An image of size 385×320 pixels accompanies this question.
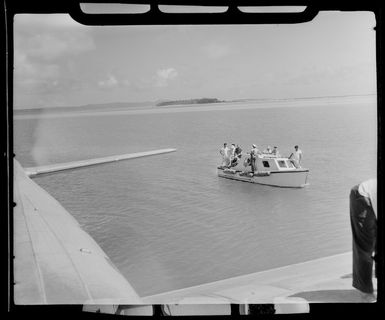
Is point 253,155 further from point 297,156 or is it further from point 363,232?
point 363,232

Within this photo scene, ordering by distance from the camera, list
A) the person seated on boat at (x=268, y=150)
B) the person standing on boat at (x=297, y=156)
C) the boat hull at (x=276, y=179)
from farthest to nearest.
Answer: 1. the boat hull at (x=276, y=179)
2. the person seated on boat at (x=268, y=150)
3. the person standing on boat at (x=297, y=156)

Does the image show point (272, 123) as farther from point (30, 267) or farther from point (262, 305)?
point (30, 267)

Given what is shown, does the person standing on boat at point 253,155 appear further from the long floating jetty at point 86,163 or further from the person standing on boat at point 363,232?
the person standing on boat at point 363,232

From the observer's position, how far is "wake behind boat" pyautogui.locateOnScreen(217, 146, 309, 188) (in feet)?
12.5

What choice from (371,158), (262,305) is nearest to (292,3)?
(371,158)

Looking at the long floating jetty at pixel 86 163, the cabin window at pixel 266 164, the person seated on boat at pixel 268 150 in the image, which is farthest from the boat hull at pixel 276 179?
the long floating jetty at pixel 86 163

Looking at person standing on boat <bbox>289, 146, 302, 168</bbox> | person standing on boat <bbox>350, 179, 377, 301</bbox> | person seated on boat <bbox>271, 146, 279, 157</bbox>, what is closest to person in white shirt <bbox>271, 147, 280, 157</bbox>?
person seated on boat <bbox>271, 146, 279, 157</bbox>

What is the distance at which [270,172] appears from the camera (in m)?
4.95

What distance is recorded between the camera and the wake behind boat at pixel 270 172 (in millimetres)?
3796

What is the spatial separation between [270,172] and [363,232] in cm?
320

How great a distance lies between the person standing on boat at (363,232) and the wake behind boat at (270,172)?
1.60 metres

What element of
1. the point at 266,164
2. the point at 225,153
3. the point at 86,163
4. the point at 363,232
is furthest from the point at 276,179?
the point at 363,232
